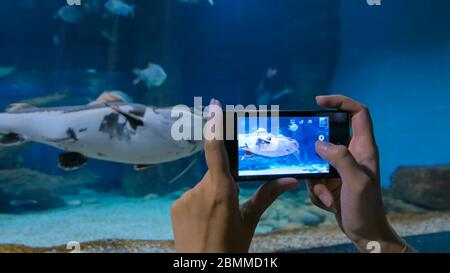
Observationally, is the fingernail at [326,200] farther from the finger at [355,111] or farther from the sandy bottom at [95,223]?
the sandy bottom at [95,223]

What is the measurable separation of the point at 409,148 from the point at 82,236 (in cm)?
337

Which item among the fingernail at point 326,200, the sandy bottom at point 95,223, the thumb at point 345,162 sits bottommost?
the sandy bottom at point 95,223

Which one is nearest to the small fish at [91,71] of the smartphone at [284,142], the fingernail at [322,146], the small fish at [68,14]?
the small fish at [68,14]

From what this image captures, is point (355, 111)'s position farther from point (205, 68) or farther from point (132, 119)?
point (205, 68)

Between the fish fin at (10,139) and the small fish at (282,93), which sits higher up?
the small fish at (282,93)

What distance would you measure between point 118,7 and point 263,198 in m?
3.21

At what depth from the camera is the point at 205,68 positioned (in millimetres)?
3721

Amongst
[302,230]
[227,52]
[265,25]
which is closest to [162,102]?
[227,52]

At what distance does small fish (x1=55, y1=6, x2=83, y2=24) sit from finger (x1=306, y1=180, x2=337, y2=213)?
122 inches

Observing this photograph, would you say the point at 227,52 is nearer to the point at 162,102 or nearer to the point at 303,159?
the point at 162,102

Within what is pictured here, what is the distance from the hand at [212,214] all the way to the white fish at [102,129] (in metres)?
1.49

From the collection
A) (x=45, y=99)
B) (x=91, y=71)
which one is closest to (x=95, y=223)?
(x=45, y=99)

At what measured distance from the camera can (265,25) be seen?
3863 mm

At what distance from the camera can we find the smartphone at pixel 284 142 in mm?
780
